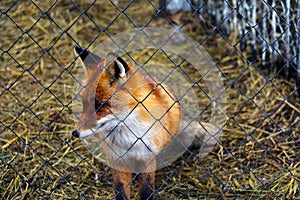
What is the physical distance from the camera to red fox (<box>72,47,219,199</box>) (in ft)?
10.9

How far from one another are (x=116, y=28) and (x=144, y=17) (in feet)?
1.33

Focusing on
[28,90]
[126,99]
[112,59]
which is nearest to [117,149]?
[126,99]

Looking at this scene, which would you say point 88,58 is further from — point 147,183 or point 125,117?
point 147,183

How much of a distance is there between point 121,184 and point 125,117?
556 mm

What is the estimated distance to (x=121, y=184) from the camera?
3693mm

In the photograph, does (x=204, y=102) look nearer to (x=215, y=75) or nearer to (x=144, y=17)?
(x=215, y=75)

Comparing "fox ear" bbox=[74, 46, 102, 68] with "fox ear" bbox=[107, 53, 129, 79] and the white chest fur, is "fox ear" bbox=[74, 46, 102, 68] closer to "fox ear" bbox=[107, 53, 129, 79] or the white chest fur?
"fox ear" bbox=[107, 53, 129, 79]

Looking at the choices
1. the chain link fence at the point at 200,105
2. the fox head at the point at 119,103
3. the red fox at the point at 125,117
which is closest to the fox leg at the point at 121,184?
the red fox at the point at 125,117

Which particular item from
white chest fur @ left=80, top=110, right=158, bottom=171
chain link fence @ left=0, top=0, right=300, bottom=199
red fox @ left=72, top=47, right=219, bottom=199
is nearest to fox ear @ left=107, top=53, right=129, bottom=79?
red fox @ left=72, top=47, right=219, bottom=199

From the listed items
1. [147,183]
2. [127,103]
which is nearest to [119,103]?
[127,103]

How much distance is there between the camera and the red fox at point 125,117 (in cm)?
331

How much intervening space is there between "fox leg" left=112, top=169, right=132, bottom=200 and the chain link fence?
0.42ft

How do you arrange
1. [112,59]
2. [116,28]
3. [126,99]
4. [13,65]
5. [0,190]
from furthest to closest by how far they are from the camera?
[116,28] → [13,65] → [0,190] → [126,99] → [112,59]

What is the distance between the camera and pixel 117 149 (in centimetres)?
365
